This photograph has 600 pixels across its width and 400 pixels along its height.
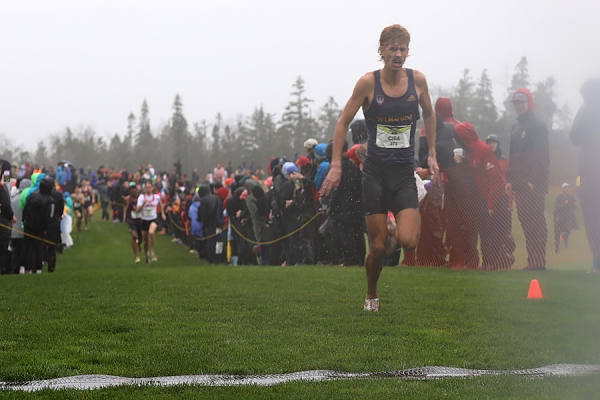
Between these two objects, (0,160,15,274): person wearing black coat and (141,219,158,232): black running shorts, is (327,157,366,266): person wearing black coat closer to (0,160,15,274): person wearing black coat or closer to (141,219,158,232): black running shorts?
(0,160,15,274): person wearing black coat

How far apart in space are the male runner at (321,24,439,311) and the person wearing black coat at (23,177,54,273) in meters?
11.3

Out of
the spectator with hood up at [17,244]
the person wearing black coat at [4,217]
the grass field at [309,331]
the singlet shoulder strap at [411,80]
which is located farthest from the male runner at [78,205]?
the singlet shoulder strap at [411,80]

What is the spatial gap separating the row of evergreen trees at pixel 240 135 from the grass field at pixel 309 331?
231cm

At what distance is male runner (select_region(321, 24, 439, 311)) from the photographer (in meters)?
7.72

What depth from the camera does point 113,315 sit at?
8.50 meters

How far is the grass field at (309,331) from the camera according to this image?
196 inches

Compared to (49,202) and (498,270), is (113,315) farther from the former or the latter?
(49,202)

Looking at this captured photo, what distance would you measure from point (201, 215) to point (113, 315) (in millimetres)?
16129

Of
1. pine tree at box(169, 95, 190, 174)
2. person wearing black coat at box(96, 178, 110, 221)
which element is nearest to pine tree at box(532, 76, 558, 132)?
person wearing black coat at box(96, 178, 110, 221)

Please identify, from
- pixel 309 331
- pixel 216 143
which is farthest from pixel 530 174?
pixel 216 143

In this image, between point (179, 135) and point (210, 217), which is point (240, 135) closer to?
point (179, 135)

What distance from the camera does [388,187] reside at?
26.0ft

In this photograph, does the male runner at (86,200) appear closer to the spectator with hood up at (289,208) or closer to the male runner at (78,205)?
the male runner at (78,205)

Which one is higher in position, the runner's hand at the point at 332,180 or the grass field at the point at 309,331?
the runner's hand at the point at 332,180
